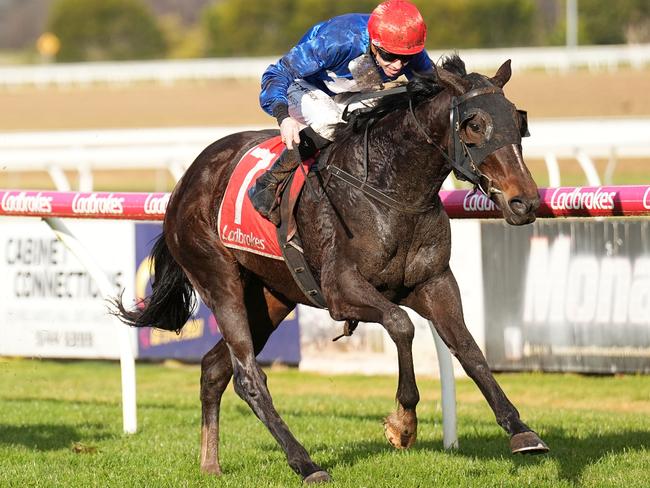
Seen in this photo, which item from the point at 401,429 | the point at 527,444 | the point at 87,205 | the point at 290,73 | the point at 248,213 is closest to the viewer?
the point at 527,444

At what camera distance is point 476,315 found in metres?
8.07

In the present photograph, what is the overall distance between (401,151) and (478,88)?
0.47m

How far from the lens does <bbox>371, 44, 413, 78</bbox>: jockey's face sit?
15.1 ft

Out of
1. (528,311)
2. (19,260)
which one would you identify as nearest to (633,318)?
(528,311)

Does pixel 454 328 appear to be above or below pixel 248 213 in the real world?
below

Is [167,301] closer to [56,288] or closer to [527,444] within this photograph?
[527,444]

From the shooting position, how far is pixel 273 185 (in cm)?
488

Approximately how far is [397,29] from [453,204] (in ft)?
3.46

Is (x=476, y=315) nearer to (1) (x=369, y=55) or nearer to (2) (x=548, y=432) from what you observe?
(2) (x=548, y=432)

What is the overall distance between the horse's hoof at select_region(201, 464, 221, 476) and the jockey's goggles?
1792mm

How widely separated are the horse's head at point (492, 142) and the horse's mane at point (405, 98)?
0.29ft

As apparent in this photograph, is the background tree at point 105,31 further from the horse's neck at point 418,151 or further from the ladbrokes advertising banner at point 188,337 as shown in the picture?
the horse's neck at point 418,151

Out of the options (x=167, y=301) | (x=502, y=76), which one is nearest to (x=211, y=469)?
(x=167, y=301)

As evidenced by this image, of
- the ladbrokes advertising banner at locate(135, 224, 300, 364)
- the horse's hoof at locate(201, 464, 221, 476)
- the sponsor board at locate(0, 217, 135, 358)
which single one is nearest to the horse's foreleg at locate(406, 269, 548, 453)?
the horse's hoof at locate(201, 464, 221, 476)
